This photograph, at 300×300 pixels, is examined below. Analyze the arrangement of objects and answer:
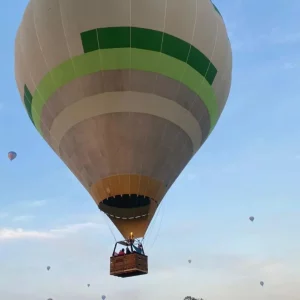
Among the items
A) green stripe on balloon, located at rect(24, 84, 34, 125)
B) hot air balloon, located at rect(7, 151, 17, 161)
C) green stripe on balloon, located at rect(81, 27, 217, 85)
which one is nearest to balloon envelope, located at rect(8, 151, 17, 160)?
hot air balloon, located at rect(7, 151, 17, 161)

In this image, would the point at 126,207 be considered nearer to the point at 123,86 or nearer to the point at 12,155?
the point at 123,86

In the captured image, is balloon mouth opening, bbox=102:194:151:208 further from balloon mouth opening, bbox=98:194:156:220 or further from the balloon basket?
the balloon basket

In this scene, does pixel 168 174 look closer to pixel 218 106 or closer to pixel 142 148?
pixel 142 148

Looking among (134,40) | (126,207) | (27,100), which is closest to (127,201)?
(126,207)

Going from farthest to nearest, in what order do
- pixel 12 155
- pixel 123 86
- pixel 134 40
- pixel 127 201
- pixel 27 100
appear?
1. pixel 12 155
2. pixel 27 100
3. pixel 127 201
4. pixel 123 86
5. pixel 134 40

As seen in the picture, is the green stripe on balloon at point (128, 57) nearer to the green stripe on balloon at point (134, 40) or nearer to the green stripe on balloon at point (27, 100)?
the green stripe on balloon at point (134, 40)

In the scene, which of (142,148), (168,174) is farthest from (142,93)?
(168,174)

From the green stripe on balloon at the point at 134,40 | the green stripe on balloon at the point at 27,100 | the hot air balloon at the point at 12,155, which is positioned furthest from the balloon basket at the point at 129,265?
the hot air balloon at the point at 12,155
